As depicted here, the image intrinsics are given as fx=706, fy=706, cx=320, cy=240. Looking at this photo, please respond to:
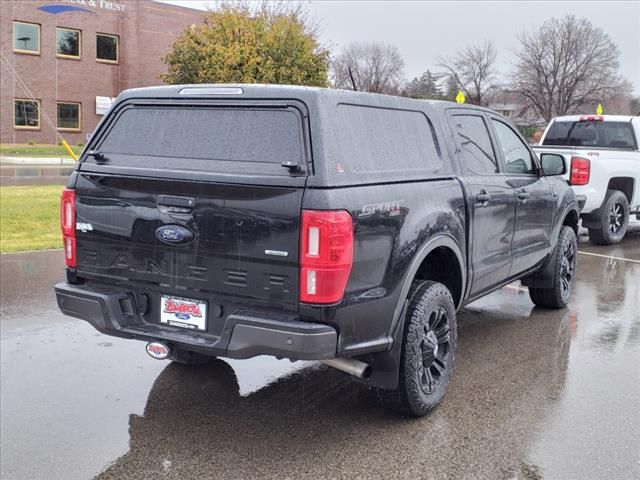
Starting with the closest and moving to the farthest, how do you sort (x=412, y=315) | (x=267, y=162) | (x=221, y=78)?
(x=267, y=162) → (x=412, y=315) → (x=221, y=78)

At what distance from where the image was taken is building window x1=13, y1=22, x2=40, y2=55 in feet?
114

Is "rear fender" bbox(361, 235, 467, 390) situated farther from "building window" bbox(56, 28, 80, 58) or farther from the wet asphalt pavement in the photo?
"building window" bbox(56, 28, 80, 58)

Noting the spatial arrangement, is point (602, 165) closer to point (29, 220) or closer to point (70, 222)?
point (70, 222)

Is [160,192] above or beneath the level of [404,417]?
above

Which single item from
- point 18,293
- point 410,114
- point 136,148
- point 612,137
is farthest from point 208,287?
point 612,137

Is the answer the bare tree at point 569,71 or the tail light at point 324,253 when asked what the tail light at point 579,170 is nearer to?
the tail light at point 324,253

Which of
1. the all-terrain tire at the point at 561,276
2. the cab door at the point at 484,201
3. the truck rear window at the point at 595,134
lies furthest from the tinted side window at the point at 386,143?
the truck rear window at the point at 595,134

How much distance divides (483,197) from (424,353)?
4.48 feet

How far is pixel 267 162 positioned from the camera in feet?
12.3

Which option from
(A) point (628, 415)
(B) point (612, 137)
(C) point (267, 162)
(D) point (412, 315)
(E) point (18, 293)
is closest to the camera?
(C) point (267, 162)

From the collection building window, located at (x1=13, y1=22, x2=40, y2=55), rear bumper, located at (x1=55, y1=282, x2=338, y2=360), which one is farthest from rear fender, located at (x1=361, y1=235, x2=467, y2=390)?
building window, located at (x1=13, y1=22, x2=40, y2=55)

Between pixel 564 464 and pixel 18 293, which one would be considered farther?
pixel 18 293

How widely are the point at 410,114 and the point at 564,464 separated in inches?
91.1

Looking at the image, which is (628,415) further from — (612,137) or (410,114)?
(612,137)
